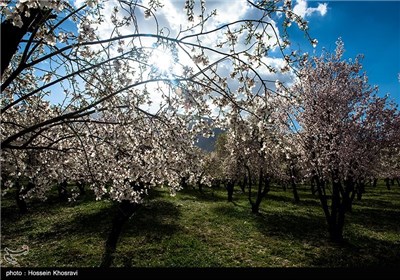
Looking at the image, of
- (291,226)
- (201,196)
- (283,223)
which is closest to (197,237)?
(291,226)

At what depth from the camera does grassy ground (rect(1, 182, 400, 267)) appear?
16422mm

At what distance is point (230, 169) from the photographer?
149ft

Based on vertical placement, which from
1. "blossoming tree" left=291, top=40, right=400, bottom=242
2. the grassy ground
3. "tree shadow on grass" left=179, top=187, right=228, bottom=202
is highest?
"blossoming tree" left=291, top=40, right=400, bottom=242

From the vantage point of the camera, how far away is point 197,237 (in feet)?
67.4

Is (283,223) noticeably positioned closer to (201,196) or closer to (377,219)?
(377,219)

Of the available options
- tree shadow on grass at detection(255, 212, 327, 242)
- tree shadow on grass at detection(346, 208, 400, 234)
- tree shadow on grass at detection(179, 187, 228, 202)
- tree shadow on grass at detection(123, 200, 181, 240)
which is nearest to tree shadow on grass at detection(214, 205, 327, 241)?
tree shadow on grass at detection(255, 212, 327, 242)

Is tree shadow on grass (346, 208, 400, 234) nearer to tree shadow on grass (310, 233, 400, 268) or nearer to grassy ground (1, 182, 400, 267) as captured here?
grassy ground (1, 182, 400, 267)

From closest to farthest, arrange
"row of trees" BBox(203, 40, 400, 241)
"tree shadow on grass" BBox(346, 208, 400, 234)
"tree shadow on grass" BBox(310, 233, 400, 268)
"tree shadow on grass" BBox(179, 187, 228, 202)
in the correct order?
"tree shadow on grass" BBox(310, 233, 400, 268) < "row of trees" BBox(203, 40, 400, 241) < "tree shadow on grass" BBox(346, 208, 400, 234) < "tree shadow on grass" BBox(179, 187, 228, 202)

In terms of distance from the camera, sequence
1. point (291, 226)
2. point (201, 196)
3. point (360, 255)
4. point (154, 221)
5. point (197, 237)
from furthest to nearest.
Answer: point (201, 196) < point (291, 226) < point (154, 221) < point (197, 237) < point (360, 255)

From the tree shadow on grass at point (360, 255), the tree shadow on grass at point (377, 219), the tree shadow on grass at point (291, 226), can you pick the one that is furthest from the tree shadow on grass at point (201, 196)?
the tree shadow on grass at point (360, 255)

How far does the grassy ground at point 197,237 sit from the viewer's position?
1642 centimetres

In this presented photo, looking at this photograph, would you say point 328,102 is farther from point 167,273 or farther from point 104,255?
point 104,255

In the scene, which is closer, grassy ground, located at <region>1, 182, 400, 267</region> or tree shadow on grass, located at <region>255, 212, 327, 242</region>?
grassy ground, located at <region>1, 182, 400, 267</region>

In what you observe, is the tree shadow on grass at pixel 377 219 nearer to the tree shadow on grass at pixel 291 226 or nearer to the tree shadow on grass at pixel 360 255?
the tree shadow on grass at pixel 291 226
